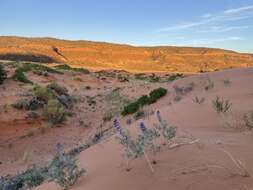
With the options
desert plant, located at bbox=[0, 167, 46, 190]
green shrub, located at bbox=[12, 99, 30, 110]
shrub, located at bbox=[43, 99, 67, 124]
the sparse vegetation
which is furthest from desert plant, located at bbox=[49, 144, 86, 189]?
green shrub, located at bbox=[12, 99, 30, 110]

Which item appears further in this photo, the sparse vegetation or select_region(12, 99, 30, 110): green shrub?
select_region(12, 99, 30, 110): green shrub

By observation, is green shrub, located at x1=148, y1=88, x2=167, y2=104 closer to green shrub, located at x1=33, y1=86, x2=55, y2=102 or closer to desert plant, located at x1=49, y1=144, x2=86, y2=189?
green shrub, located at x1=33, y1=86, x2=55, y2=102

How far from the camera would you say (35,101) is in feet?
53.5

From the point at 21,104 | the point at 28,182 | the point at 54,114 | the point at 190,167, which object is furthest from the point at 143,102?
the point at 190,167

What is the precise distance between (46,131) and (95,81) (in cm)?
2163

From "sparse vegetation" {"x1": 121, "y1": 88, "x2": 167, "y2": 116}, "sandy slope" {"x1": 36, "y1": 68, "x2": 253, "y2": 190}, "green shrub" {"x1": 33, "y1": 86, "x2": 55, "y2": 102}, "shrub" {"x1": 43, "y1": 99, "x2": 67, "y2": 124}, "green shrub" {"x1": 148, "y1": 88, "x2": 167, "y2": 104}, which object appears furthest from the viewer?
"green shrub" {"x1": 33, "y1": 86, "x2": 55, "y2": 102}

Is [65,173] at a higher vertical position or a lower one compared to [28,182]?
higher

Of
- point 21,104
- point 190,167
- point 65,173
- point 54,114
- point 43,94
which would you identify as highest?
point 190,167

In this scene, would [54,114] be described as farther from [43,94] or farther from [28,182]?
[28,182]

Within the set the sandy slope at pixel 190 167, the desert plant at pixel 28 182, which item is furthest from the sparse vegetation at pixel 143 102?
the sandy slope at pixel 190 167

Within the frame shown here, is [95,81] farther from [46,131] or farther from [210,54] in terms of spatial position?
[210,54]

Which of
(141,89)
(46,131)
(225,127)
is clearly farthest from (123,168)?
(141,89)

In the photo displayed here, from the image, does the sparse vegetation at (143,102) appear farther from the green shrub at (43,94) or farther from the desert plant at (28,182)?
the desert plant at (28,182)

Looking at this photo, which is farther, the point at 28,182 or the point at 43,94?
the point at 43,94
